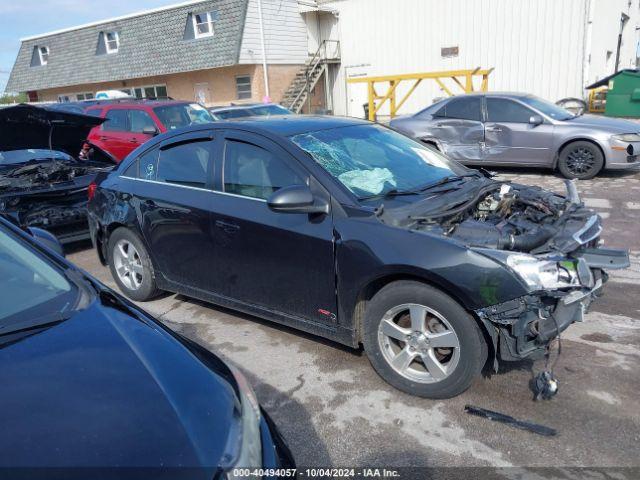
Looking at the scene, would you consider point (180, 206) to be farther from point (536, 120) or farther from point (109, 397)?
point (536, 120)

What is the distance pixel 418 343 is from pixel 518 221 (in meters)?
1.04

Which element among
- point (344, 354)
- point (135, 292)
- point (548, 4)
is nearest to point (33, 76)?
point (548, 4)

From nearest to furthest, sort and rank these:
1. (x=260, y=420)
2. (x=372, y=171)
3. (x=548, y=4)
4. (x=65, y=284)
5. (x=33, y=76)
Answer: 1. (x=260, y=420)
2. (x=65, y=284)
3. (x=372, y=171)
4. (x=548, y=4)
5. (x=33, y=76)

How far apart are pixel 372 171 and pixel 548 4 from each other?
60.9 feet

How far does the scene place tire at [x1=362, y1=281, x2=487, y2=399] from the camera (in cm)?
289

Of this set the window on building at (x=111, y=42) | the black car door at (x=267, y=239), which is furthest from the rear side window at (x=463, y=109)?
the window on building at (x=111, y=42)

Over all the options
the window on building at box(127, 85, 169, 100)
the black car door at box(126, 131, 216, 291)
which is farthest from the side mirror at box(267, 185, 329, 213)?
the window on building at box(127, 85, 169, 100)

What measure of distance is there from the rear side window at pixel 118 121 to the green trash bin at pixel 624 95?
13249 millimetres

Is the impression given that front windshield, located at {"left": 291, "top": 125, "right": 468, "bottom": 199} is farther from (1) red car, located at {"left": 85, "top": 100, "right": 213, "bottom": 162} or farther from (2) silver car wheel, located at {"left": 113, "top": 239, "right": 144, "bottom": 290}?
(1) red car, located at {"left": 85, "top": 100, "right": 213, "bottom": 162}

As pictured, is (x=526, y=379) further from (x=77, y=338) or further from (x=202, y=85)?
(x=202, y=85)

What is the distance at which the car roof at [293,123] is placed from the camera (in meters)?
3.78

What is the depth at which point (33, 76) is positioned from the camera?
29.5m

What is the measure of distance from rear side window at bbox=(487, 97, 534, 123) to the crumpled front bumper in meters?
7.32

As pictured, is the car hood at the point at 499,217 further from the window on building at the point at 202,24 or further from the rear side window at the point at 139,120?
the window on building at the point at 202,24
